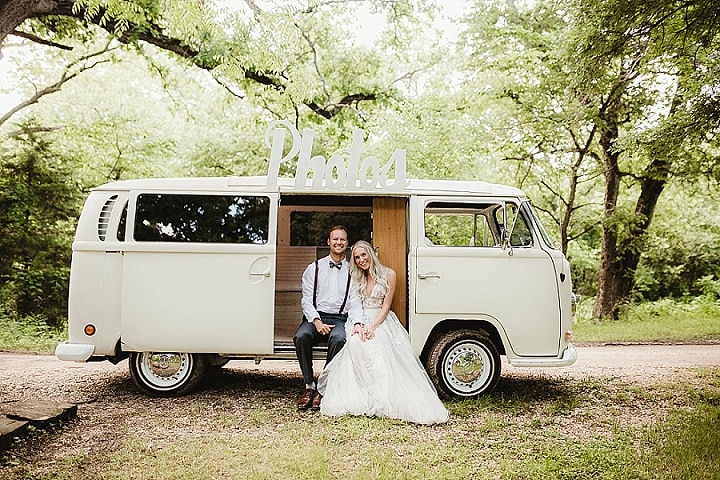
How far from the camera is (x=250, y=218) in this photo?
302 inches

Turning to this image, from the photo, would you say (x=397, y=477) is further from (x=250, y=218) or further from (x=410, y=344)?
(x=250, y=218)

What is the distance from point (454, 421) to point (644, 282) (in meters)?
16.6

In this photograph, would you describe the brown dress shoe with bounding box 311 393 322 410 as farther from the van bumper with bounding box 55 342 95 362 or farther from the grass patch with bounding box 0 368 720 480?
the van bumper with bounding box 55 342 95 362

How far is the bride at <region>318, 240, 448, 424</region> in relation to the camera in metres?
7.04

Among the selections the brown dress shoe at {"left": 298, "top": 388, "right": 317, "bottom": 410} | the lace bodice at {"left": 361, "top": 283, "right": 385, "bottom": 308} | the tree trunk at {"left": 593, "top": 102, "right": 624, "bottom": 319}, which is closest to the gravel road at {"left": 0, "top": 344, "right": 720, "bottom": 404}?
the brown dress shoe at {"left": 298, "top": 388, "right": 317, "bottom": 410}

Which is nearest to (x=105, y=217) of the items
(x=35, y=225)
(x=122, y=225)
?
(x=122, y=225)

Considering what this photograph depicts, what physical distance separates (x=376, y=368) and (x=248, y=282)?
66.2 inches

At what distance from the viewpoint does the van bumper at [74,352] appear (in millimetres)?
7363

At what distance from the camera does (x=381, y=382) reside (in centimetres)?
719

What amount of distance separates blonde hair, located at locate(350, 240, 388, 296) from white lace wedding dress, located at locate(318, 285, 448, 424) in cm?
39

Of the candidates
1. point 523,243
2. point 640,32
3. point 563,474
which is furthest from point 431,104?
point 563,474

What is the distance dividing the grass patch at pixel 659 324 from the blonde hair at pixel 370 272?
738 cm

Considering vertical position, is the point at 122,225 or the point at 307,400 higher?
the point at 122,225

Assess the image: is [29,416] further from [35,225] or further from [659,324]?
[659,324]
